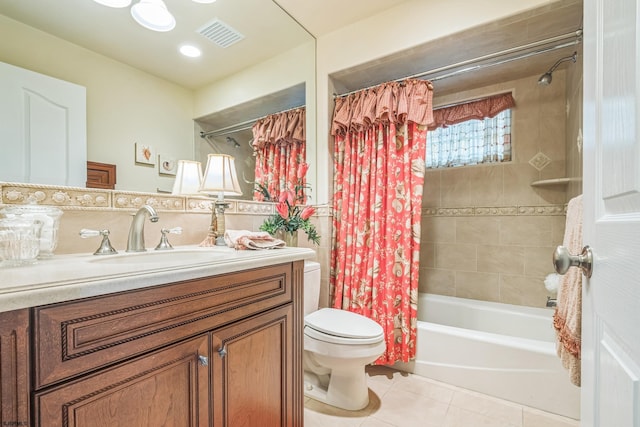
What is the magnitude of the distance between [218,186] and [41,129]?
2.11 feet

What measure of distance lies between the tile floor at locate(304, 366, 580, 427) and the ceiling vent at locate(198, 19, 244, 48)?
6.76 feet

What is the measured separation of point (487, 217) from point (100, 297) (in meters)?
2.52

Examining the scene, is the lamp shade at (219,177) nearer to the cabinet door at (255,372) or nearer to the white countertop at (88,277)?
the white countertop at (88,277)

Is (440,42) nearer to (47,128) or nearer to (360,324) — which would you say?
(360,324)

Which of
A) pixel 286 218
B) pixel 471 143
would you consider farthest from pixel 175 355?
pixel 471 143

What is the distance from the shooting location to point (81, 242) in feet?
3.41

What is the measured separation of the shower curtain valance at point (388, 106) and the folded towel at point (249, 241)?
117 cm

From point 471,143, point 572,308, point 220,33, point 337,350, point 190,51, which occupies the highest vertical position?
point 220,33

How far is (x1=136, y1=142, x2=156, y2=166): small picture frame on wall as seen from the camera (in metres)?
1.25

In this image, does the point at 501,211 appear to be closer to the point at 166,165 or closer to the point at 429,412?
the point at 429,412

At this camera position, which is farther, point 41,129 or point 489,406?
point 489,406

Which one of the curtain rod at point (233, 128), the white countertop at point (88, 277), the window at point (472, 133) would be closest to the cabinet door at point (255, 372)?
the white countertop at point (88, 277)

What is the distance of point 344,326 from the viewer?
151 centimetres

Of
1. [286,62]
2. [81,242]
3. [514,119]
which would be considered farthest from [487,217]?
[81,242]
